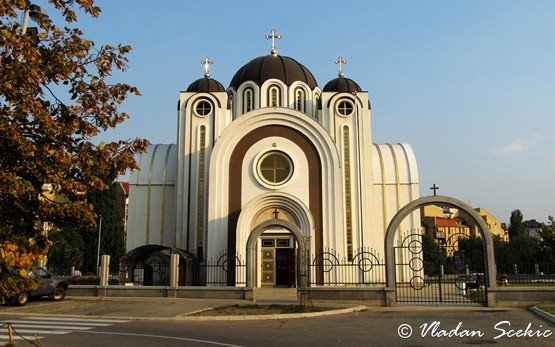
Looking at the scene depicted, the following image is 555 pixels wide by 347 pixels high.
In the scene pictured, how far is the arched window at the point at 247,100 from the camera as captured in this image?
116 ft

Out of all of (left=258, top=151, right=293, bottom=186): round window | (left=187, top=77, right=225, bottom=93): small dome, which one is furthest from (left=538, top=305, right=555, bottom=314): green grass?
(left=187, top=77, right=225, bottom=93): small dome

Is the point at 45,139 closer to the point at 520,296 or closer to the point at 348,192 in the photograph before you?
the point at 520,296

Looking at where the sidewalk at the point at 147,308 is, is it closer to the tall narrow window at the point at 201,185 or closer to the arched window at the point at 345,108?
the tall narrow window at the point at 201,185

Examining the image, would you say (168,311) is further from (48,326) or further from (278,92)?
(278,92)

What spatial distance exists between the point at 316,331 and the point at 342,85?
24249 mm

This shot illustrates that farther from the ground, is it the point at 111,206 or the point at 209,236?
the point at 111,206

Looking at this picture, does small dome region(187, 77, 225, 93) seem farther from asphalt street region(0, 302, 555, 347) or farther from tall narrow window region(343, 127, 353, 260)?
asphalt street region(0, 302, 555, 347)

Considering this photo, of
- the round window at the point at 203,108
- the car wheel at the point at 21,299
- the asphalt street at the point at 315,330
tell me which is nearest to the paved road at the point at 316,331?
the asphalt street at the point at 315,330

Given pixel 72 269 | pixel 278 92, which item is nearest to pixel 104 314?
pixel 72 269

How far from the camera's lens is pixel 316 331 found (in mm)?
13234

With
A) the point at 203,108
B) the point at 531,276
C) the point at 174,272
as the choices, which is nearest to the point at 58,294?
the point at 174,272

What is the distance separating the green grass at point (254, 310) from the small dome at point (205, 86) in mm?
19360

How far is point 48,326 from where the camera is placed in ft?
46.9

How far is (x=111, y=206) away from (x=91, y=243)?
167 inches
